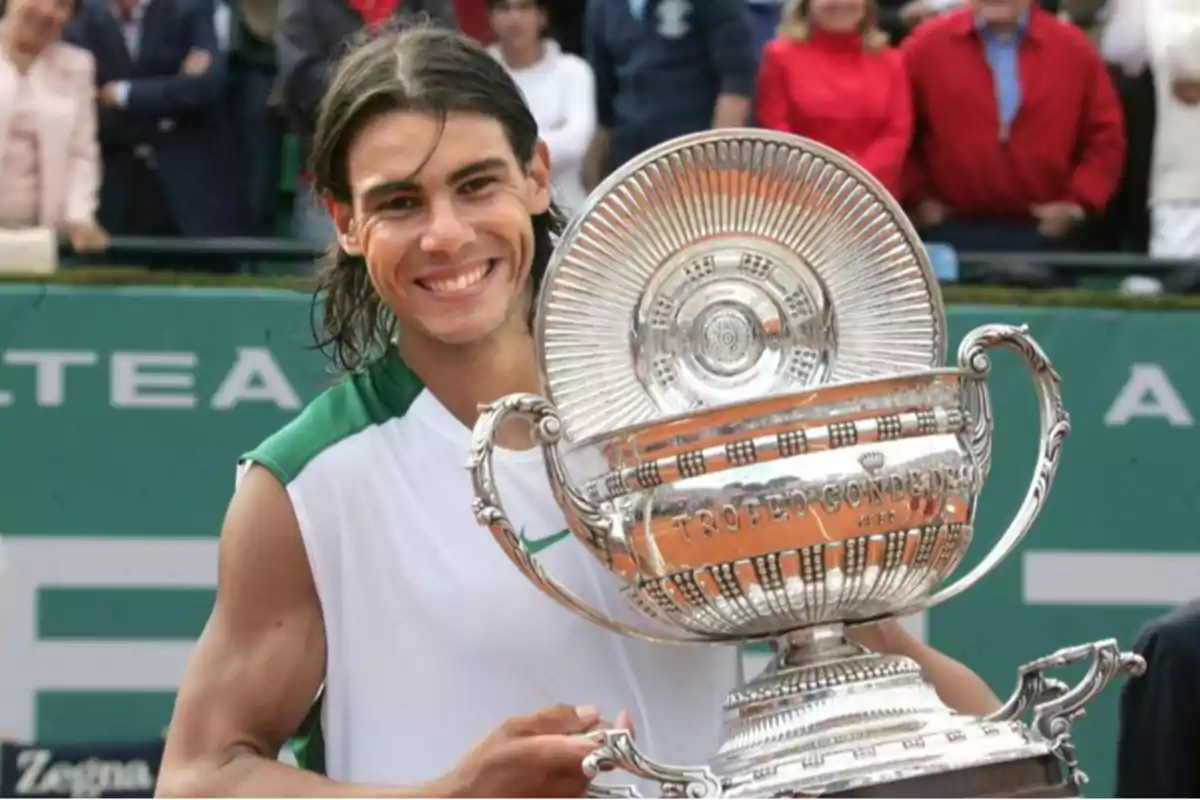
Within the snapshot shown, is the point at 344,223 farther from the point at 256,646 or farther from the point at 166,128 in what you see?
the point at 166,128

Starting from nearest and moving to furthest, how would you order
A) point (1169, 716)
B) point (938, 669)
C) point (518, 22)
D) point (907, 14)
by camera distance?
point (938, 669), point (1169, 716), point (518, 22), point (907, 14)

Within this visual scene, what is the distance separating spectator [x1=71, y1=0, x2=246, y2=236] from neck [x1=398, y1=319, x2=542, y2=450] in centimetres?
280

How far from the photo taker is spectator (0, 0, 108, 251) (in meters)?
4.20

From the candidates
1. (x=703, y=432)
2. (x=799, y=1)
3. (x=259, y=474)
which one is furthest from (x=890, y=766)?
(x=799, y=1)

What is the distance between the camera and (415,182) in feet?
5.52

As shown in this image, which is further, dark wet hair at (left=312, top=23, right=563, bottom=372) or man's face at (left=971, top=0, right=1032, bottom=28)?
man's face at (left=971, top=0, right=1032, bottom=28)

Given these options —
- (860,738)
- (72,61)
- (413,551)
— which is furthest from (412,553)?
(72,61)

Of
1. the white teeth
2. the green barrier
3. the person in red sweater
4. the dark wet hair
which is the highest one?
the person in red sweater

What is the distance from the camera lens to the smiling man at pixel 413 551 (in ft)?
5.58

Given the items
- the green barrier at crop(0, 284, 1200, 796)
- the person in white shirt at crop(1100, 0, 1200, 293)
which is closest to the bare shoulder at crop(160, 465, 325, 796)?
the green barrier at crop(0, 284, 1200, 796)

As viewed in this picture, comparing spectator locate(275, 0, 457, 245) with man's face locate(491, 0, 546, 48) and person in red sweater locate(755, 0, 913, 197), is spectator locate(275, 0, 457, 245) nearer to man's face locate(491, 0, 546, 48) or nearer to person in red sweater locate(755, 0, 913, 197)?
man's face locate(491, 0, 546, 48)

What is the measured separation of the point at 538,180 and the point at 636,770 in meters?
0.50

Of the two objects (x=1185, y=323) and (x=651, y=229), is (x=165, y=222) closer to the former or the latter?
(x=1185, y=323)

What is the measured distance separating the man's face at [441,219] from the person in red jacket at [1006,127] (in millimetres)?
2817
